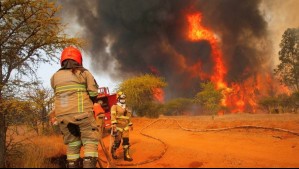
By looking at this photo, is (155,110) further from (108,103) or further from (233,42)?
(233,42)

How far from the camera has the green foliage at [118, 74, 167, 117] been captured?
29.6 meters

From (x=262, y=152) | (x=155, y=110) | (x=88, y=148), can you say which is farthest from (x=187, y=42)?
(x=88, y=148)

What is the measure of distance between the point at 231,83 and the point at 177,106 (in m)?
8.57

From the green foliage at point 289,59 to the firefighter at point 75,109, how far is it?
39158 millimetres

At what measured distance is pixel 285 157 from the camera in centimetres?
888

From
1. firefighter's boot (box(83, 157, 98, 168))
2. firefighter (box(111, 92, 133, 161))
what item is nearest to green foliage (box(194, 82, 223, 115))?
firefighter (box(111, 92, 133, 161))

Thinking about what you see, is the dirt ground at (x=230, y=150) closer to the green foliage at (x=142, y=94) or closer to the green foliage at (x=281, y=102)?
the green foliage at (x=142, y=94)

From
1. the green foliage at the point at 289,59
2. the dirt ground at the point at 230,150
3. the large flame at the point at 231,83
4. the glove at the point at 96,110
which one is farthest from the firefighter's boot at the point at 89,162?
the green foliage at the point at 289,59

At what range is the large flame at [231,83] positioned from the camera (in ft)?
127

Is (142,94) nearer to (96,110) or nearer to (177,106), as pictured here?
(177,106)

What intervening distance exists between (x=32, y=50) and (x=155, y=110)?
70.0 ft

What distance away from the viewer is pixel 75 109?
5207 mm

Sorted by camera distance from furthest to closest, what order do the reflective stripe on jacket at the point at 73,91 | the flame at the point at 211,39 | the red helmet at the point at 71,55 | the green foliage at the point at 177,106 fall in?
the green foliage at the point at 177,106, the flame at the point at 211,39, the red helmet at the point at 71,55, the reflective stripe on jacket at the point at 73,91

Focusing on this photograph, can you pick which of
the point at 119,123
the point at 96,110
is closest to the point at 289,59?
the point at 119,123
